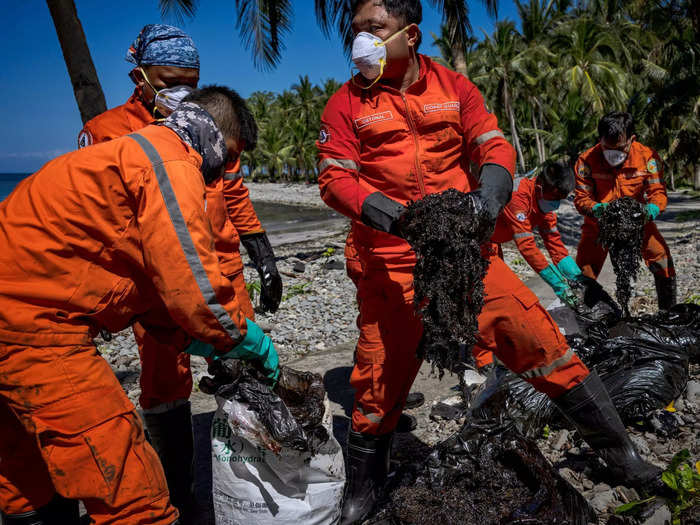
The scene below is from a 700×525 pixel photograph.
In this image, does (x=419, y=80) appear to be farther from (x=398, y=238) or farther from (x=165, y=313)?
(x=165, y=313)

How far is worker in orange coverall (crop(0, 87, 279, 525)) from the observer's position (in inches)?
58.3

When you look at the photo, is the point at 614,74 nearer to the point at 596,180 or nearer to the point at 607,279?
the point at 607,279

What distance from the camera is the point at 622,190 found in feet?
15.8

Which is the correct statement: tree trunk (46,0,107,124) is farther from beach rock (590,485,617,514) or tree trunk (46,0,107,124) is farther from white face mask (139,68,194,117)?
beach rock (590,485,617,514)

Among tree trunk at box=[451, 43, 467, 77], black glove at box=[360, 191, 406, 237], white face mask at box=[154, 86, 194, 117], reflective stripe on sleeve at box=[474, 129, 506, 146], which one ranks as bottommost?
black glove at box=[360, 191, 406, 237]

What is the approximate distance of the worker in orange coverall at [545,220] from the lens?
14.5 feet

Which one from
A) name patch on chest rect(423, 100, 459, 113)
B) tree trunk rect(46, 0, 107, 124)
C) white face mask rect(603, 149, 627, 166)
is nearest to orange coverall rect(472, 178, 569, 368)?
white face mask rect(603, 149, 627, 166)

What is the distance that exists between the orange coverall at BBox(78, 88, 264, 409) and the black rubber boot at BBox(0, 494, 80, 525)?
60 centimetres

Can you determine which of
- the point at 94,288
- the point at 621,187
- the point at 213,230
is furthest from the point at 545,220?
the point at 94,288

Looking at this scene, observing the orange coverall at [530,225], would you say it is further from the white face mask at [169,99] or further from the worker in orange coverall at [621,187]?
the white face mask at [169,99]

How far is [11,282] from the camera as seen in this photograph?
1.49 m

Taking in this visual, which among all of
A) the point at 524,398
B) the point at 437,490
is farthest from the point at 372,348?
the point at 524,398

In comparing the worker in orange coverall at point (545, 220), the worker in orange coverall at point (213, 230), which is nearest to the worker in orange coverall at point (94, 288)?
the worker in orange coverall at point (213, 230)

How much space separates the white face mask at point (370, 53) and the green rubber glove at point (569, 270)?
125 inches
